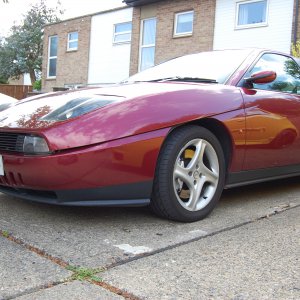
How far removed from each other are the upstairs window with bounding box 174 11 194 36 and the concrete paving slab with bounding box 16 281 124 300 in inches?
558

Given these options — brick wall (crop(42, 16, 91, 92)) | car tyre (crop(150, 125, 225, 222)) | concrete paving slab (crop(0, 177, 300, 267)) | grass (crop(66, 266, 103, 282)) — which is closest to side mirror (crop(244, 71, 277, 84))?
car tyre (crop(150, 125, 225, 222))

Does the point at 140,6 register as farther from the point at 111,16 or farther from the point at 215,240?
the point at 215,240

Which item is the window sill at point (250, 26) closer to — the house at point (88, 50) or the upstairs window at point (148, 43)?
the upstairs window at point (148, 43)

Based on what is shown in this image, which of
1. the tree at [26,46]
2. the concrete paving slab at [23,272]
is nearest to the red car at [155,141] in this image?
the concrete paving slab at [23,272]

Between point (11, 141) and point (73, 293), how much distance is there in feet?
4.28

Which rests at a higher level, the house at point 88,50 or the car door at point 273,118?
the house at point 88,50

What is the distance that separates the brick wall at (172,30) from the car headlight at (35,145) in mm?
12667

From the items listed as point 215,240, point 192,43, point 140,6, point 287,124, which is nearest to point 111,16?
point 140,6

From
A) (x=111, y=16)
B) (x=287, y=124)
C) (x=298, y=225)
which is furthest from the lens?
(x=111, y=16)

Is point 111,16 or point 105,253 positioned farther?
point 111,16

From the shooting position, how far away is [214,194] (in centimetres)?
341

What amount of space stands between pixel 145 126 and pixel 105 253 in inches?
33.7

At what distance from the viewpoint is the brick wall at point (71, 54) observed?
2010 cm

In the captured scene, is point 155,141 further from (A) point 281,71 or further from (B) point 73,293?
(A) point 281,71
